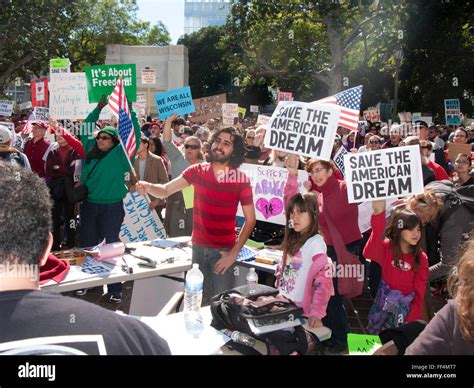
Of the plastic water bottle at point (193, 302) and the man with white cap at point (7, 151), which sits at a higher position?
the man with white cap at point (7, 151)

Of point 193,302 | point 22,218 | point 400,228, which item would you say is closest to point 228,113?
point 400,228

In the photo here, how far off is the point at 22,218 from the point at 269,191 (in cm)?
462

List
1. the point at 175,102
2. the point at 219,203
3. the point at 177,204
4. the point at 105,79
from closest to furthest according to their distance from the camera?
the point at 219,203 < the point at 177,204 < the point at 105,79 < the point at 175,102

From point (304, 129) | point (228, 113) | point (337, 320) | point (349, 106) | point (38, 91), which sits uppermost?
point (38, 91)

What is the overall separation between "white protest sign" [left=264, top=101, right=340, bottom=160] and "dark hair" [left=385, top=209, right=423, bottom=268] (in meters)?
1.06

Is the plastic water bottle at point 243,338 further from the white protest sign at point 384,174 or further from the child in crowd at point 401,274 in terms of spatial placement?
the white protest sign at point 384,174

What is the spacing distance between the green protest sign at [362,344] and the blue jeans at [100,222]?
11.1ft

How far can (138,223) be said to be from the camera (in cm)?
645

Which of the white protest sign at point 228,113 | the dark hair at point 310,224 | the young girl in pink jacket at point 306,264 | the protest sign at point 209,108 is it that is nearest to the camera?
the young girl in pink jacket at point 306,264

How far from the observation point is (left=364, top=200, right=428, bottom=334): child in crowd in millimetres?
3881

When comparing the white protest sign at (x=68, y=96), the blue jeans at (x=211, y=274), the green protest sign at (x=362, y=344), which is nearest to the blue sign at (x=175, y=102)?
the white protest sign at (x=68, y=96)

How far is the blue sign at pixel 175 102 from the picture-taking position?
366 inches

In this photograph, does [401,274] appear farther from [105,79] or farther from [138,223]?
[105,79]
